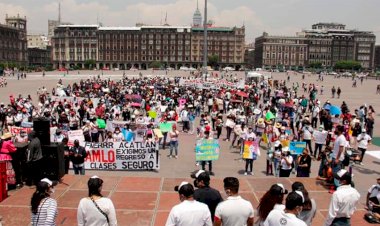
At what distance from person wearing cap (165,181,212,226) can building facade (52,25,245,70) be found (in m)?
157

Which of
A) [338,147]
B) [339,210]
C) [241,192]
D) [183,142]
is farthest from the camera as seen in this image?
[183,142]

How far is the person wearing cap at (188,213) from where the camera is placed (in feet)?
14.8

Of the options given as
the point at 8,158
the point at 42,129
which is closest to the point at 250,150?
the point at 42,129

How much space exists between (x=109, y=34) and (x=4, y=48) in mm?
43438

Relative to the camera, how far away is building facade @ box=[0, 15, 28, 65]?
420ft

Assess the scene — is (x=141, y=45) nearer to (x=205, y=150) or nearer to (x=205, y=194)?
(x=205, y=150)

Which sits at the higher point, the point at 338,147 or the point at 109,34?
the point at 109,34

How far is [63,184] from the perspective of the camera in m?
9.05

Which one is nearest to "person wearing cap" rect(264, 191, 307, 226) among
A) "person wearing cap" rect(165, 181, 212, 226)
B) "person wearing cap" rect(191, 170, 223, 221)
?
"person wearing cap" rect(165, 181, 212, 226)

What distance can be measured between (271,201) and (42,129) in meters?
5.78

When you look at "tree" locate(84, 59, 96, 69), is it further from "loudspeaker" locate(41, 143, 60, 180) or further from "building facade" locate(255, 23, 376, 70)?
"loudspeaker" locate(41, 143, 60, 180)

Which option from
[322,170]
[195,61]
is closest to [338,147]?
[322,170]

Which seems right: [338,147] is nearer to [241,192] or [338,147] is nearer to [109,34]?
[241,192]

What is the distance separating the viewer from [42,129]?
29.2ft
